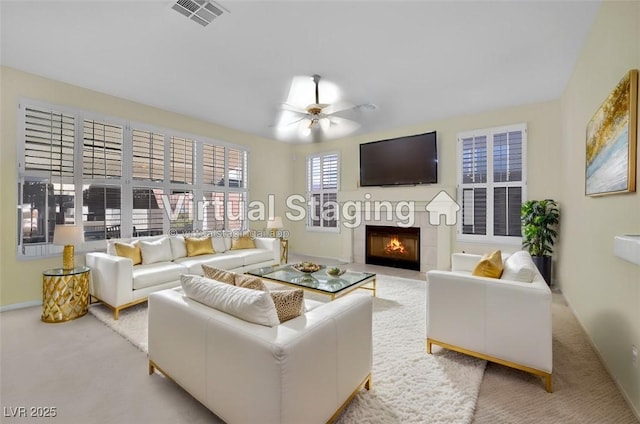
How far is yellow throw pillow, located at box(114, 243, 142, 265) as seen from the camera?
379 cm

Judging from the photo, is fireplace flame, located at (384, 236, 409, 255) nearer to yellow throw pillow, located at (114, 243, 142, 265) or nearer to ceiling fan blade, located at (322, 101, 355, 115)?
ceiling fan blade, located at (322, 101, 355, 115)

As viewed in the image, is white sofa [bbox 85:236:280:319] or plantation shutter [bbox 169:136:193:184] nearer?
white sofa [bbox 85:236:280:319]

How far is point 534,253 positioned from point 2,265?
23.2ft

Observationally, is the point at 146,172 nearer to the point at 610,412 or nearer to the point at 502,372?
the point at 502,372

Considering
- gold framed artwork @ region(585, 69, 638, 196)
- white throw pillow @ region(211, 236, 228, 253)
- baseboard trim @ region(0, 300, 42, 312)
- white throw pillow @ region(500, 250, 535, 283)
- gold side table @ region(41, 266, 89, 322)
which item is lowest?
baseboard trim @ region(0, 300, 42, 312)

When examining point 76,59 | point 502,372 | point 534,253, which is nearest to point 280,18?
point 76,59

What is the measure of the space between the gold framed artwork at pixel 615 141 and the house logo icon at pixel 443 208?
248cm

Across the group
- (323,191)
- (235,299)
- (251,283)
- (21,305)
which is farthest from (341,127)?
(21,305)

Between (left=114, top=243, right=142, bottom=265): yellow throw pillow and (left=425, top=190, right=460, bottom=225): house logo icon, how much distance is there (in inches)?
192

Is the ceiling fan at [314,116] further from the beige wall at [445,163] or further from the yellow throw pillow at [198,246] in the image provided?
the yellow throw pillow at [198,246]

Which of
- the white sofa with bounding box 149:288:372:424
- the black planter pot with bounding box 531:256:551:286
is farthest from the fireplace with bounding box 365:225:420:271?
the white sofa with bounding box 149:288:372:424

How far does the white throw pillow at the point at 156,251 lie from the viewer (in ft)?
13.1

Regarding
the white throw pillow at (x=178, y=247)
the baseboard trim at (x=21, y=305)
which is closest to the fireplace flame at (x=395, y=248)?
the white throw pillow at (x=178, y=247)

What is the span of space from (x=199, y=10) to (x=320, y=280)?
298cm
